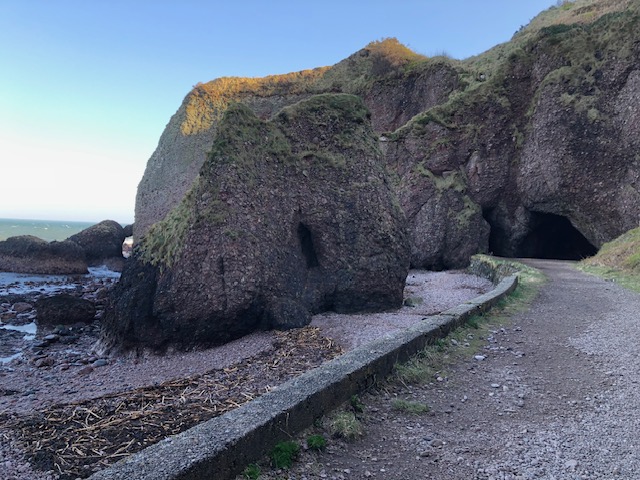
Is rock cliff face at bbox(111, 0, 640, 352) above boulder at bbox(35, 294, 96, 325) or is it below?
above

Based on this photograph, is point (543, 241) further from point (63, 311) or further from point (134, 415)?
point (134, 415)

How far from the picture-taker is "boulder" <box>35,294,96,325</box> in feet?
44.7

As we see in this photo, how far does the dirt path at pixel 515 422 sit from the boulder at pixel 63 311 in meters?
12.3

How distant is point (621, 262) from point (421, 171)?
37.6 feet

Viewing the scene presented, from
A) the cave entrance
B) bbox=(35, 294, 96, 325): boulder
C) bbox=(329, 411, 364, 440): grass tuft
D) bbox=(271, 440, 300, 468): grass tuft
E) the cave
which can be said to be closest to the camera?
bbox=(271, 440, 300, 468): grass tuft

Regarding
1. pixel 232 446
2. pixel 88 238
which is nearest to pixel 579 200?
pixel 232 446

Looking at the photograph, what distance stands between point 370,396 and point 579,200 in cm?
2099

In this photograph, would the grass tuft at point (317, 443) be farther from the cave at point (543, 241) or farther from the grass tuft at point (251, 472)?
the cave at point (543, 241)

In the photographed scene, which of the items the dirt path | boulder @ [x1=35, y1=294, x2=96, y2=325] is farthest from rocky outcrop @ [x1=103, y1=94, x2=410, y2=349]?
the dirt path

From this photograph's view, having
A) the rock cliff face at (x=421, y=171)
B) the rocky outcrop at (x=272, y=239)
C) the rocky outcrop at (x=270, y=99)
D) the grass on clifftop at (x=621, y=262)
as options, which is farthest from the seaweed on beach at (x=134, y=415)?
the rocky outcrop at (x=270, y=99)

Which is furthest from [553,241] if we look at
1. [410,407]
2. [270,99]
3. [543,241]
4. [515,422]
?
[270,99]

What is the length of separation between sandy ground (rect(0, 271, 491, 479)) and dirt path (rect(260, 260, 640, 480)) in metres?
3.19

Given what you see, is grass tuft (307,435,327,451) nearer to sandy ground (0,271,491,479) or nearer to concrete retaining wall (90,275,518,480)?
concrete retaining wall (90,275,518,480)

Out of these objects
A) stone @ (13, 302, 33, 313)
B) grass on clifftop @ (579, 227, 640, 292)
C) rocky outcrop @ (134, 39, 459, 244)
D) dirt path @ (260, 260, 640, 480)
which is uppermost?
rocky outcrop @ (134, 39, 459, 244)
